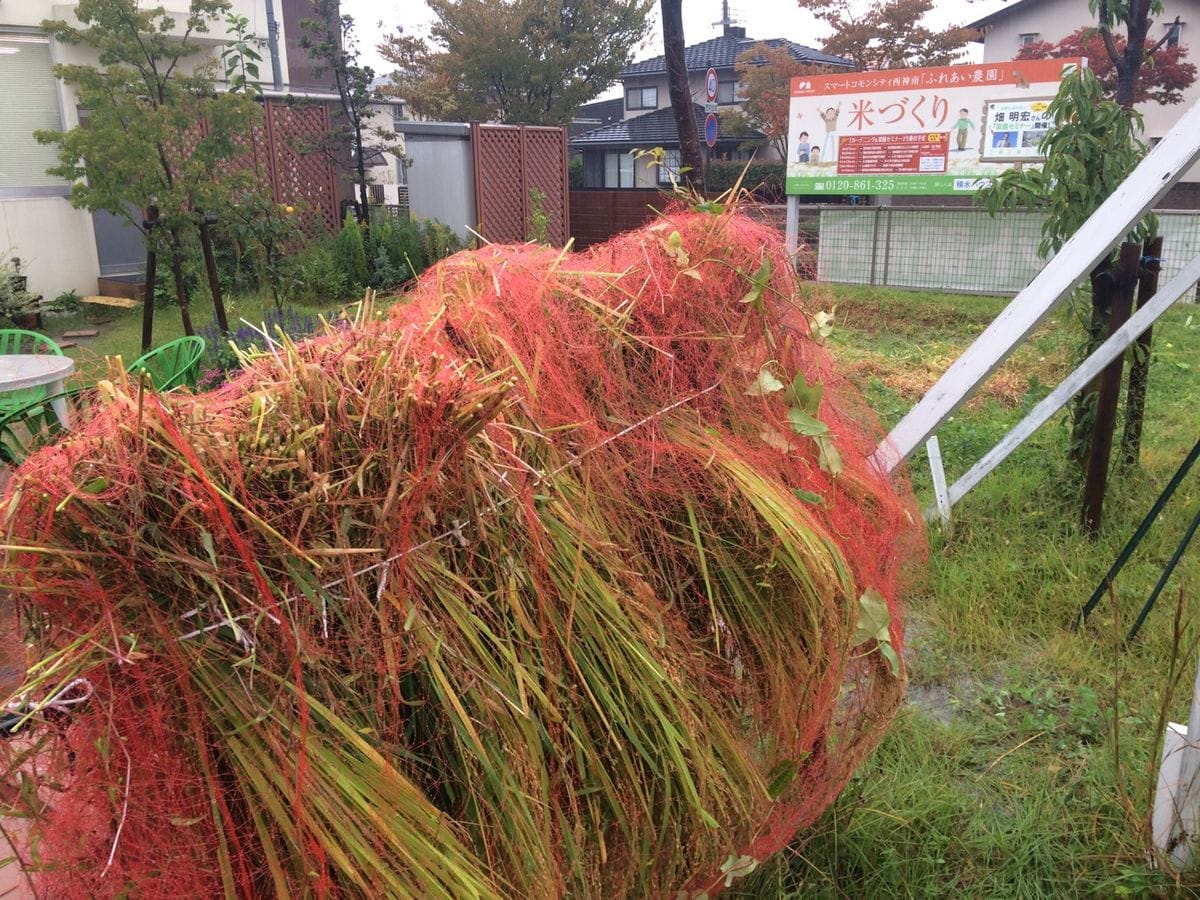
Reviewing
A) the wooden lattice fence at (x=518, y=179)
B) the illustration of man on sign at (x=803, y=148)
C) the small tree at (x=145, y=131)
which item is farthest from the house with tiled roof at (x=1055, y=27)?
the small tree at (x=145, y=131)

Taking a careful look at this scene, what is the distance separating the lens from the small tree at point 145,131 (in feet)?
21.6

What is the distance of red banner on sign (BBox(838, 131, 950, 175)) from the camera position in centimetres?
986

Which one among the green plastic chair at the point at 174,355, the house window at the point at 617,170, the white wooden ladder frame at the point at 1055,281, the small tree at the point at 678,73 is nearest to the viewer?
the white wooden ladder frame at the point at 1055,281

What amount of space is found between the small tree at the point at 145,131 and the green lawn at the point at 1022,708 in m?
5.54

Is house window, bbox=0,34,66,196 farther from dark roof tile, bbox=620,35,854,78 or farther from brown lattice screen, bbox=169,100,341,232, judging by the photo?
dark roof tile, bbox=620,35,854,78

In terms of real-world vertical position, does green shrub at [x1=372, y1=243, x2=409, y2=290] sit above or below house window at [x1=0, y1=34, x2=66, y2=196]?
below

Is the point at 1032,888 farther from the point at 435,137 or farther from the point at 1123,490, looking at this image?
the point at 435,137

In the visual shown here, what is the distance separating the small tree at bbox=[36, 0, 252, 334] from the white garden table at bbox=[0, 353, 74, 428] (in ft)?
6.14

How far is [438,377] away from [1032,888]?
1974 mm

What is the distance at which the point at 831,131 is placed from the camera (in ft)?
34.1

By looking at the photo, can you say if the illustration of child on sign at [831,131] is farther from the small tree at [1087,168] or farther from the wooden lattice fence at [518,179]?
the small tree at [1087,168]

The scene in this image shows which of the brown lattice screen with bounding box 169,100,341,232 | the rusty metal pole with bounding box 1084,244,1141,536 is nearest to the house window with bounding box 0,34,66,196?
the brown lattice screen with bounding box 169,100,341,232

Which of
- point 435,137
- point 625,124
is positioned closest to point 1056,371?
point 435,137

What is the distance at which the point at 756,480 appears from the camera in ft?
5.47
